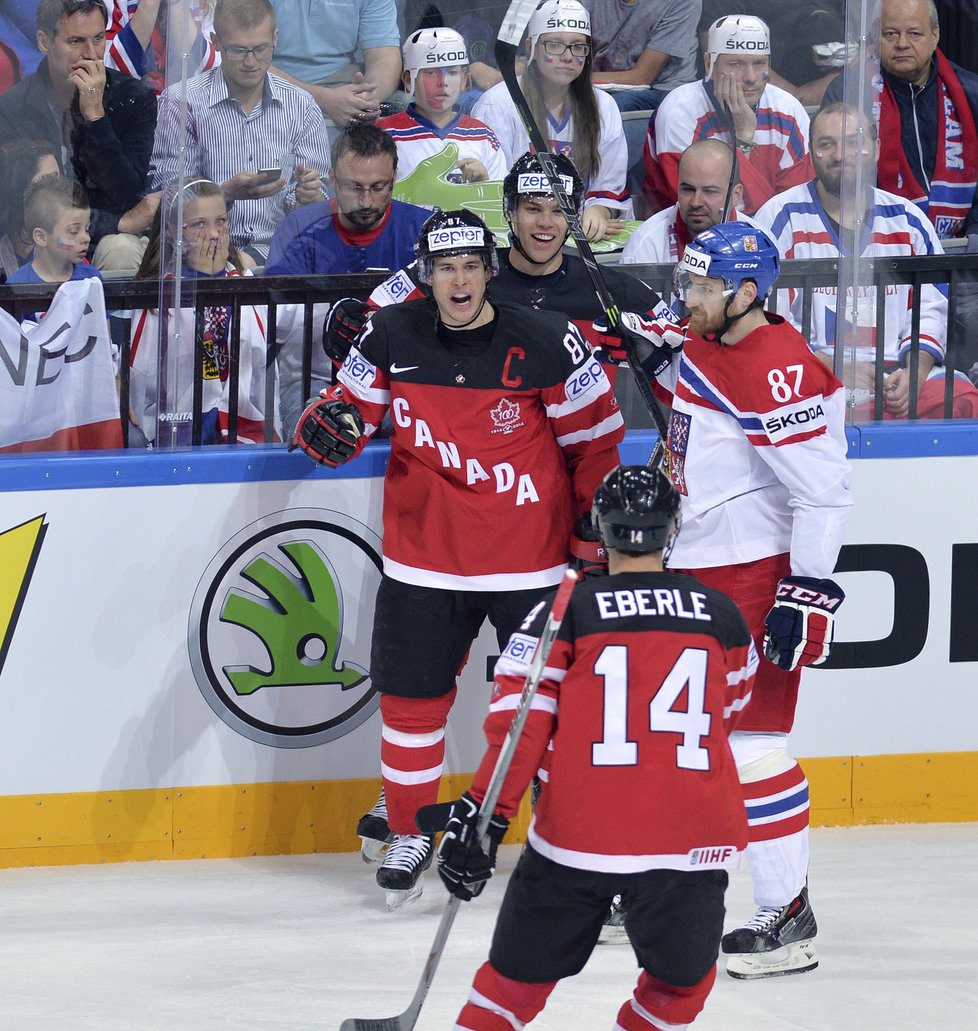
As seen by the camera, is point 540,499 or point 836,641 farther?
point 836,641

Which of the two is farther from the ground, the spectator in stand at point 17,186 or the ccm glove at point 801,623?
the spectator in stand at point 17,186

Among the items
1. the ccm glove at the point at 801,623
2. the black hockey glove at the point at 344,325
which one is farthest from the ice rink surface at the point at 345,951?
the black hockey glove at the point at 344,325

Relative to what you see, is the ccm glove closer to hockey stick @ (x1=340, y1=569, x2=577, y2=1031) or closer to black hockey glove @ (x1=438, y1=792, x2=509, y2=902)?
hockey stick @ (x1=340, y1=569, x2=577, y2=1031)

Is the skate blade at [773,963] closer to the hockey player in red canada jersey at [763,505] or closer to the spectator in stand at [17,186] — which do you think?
the hockey player in red canada jersey at [763,505]

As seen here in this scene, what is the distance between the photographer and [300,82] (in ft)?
13.6

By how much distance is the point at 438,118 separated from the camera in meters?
4.28

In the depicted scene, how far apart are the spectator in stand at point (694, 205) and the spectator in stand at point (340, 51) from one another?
763mm

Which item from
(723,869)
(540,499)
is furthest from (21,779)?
(723,869)

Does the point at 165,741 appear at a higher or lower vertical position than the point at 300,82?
lower

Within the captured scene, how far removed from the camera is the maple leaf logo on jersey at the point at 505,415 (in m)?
3.76

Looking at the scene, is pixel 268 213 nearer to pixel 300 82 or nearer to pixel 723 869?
pixel 300 82

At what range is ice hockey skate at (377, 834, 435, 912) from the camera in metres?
3.88

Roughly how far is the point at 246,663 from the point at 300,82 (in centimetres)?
142

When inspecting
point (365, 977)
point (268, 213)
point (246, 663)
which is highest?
point (268, 213)
